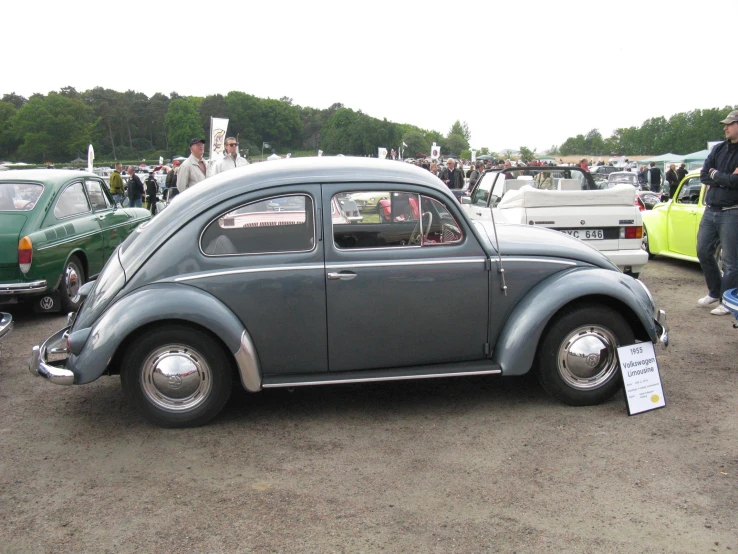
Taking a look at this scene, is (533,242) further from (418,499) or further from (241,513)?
(241,513)

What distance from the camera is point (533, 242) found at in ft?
16.0

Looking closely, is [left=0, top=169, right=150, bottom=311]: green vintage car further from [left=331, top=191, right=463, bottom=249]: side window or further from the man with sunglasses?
[left=331, top=191, right=463, bottom=249]: side window

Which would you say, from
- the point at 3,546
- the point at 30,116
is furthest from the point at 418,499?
the point at 30,116

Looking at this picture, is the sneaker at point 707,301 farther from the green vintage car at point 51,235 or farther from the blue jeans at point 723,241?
the green vintage car at point 51,235

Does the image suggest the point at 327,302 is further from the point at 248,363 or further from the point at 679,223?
the point at 679,223

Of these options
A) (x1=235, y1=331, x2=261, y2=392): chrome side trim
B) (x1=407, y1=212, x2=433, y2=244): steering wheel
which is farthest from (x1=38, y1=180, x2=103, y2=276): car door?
(x1=407, y1=212, x2=433, y2=244): steering wheel

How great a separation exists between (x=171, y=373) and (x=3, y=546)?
4.72ft

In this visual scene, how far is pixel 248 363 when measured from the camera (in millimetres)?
4305

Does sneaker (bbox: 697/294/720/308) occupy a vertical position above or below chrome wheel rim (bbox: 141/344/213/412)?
below

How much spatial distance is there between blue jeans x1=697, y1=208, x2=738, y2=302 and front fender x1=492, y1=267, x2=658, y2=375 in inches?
105

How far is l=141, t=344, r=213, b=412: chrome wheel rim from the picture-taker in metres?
4.33

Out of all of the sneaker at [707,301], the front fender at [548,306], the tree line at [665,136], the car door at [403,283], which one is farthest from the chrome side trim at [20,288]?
the tree line at [665,136]

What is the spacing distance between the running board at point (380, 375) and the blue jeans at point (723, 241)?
12.0 feet

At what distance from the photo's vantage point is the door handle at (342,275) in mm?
4395
